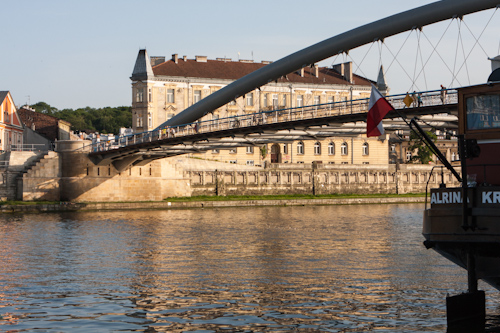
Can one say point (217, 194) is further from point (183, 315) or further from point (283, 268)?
point (183, 315)

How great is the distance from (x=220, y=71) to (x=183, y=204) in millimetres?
28756

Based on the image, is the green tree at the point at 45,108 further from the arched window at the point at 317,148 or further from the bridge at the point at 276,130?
the bridge at the point at 276,130

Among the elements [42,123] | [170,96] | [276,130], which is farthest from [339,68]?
[276,130]

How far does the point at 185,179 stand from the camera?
230ft

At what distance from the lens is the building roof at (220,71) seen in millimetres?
87812

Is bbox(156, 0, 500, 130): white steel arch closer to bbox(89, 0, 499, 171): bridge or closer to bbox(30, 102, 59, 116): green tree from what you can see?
bbox(89, 0, 499, 171): bridge

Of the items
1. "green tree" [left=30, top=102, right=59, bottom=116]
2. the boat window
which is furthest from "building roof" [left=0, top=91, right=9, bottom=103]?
"green tree" [left=30, top=102, right=59, bottom=116]

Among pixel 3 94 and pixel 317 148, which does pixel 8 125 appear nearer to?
pixel 3 94

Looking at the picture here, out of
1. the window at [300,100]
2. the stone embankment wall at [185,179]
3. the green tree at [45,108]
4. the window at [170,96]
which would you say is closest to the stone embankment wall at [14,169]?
the stone embankment wall at [185,179]

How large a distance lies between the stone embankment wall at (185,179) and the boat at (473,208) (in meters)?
47.1

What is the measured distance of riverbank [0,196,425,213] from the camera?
189ft

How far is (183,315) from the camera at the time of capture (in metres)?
19.3

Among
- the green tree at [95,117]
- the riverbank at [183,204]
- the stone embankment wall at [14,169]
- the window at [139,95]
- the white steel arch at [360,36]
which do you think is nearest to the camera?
the white steel arch at [360,36]

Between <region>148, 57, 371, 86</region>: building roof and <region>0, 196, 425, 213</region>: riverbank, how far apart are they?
15.8 m
